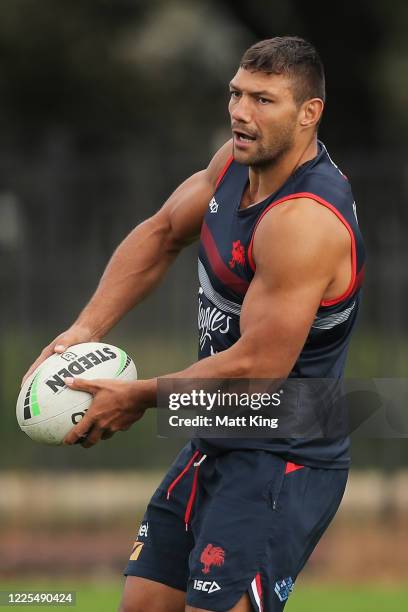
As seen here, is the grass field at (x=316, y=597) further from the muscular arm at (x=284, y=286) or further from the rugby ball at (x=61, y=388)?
the muscular arm at (x=284, y=286)

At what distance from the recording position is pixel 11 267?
40.7 feet

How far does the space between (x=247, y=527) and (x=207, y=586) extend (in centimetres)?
28

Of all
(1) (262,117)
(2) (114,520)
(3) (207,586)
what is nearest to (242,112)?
(1) (262,117)

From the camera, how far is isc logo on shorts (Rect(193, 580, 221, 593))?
5.32 meters

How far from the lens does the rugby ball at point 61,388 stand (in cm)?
549

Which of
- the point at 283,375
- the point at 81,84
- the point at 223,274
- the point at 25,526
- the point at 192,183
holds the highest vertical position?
the point at 81,84

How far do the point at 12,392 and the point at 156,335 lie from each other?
4.65 feet

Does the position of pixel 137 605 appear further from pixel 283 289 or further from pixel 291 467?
pixel 283 289

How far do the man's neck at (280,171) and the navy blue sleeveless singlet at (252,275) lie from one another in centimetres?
3

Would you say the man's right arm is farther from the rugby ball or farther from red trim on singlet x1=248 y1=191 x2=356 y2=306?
red trim on singlet x1=248 y1=191 x2=356 y2=306

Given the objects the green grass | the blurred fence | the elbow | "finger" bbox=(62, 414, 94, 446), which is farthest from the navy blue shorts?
the blurred fence

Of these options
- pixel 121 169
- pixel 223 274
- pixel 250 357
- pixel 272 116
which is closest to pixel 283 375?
pixel 250 357

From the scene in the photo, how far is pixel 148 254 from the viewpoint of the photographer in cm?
637

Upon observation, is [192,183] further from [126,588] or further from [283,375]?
[126,588]
